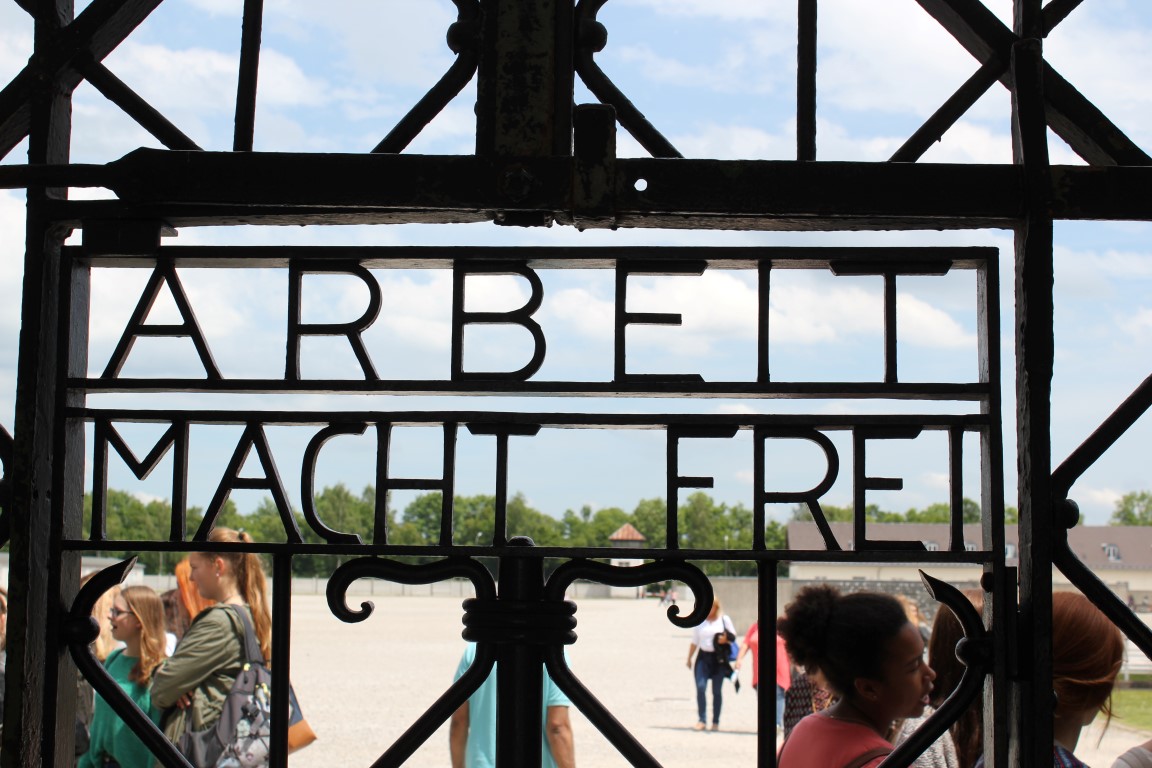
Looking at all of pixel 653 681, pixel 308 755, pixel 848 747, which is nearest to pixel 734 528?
pixel 653 681

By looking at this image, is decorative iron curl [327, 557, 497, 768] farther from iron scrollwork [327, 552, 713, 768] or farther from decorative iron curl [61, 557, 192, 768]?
decorative iron curl [61, 557, 192, 768]

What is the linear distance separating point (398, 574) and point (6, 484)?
0.66 metres

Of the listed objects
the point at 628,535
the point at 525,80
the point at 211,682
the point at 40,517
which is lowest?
the point at 211,682

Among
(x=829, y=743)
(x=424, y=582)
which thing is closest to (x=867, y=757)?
(x=829, y=743)

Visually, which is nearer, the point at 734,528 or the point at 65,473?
the point at 65,473

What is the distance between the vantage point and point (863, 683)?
2.87 m

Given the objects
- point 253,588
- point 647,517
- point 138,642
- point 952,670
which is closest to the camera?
point 952,670

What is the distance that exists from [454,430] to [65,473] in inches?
25.9

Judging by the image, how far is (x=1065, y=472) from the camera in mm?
1784

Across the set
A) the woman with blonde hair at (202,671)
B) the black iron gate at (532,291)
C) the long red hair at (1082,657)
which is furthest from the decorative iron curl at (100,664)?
the woman with blonde hair at (202,671)

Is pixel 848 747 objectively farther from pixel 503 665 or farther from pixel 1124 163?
pixel 1124 163

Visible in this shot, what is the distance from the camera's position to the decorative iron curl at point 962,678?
1770mm

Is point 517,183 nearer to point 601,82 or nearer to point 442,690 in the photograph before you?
point 601,82

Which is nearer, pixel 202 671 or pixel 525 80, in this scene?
pixel 525 80
